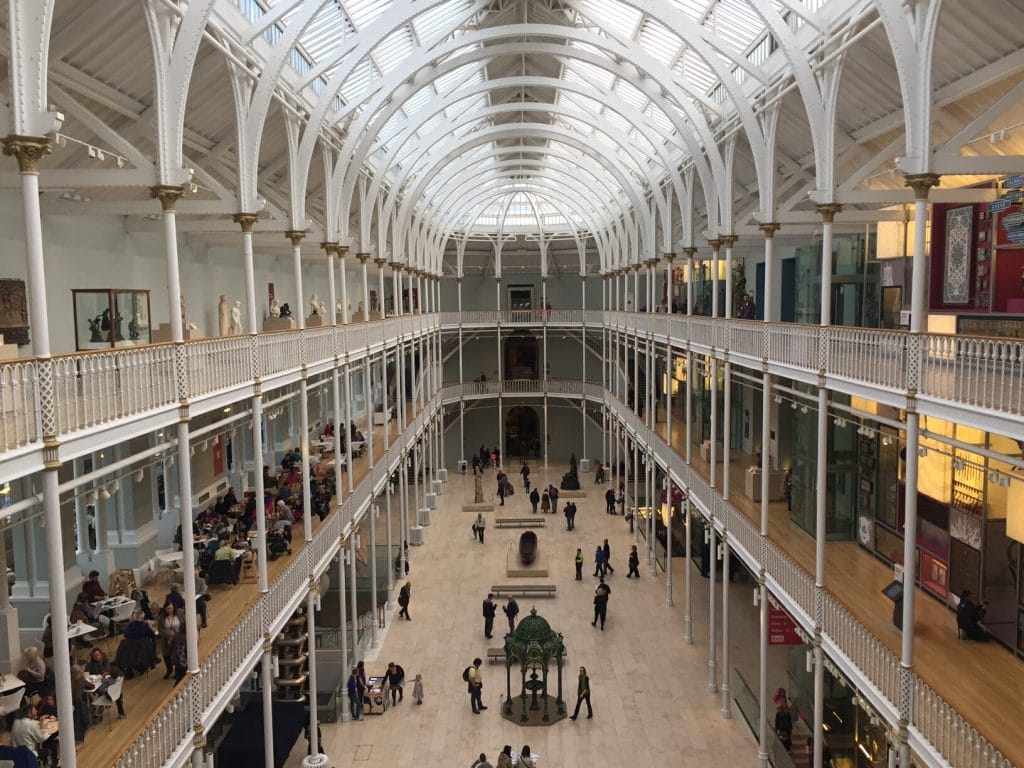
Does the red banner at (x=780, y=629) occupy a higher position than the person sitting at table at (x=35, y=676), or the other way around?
the person sitting at table at (x=35, y=676)

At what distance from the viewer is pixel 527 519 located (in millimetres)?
33188

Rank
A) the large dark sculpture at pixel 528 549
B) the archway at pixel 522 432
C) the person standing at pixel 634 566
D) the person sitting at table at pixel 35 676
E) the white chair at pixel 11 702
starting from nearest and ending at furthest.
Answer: the white chair at pixel 11 702
the person sitting at table at pixel 35 676
the person standing at pixel 634 566
the large dark sculpture at pixel 528 549
the archway at pixel 522 432

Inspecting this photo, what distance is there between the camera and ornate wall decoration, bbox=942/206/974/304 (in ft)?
46.5

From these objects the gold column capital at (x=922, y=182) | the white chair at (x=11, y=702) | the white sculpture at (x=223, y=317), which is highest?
the gold column capital at (x=922, y=182)

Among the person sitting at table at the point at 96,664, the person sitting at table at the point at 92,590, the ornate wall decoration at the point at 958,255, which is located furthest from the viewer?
the ornate wall decoration at the point at 958,255

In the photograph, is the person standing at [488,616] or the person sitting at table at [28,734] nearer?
the person sitting at table at [28,734]

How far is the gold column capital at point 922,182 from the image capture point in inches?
376

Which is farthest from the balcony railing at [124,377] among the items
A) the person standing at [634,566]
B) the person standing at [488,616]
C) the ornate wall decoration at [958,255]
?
the person standing at [634,566]

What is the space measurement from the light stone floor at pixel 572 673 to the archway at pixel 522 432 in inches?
710

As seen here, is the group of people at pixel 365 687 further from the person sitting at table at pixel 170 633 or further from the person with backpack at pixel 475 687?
the person sitting at table at pixel 170 633

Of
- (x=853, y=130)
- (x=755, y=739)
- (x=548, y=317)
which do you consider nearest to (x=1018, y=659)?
(x=755, y=739)

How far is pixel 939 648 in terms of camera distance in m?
11.4

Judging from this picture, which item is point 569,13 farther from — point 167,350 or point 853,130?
point 167,350

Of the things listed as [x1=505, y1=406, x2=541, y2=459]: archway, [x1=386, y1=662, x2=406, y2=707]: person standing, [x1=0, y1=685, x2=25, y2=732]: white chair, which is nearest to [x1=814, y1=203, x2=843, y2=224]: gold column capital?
[x1=0, y1=685, x2=25, y2=732]: white chair
